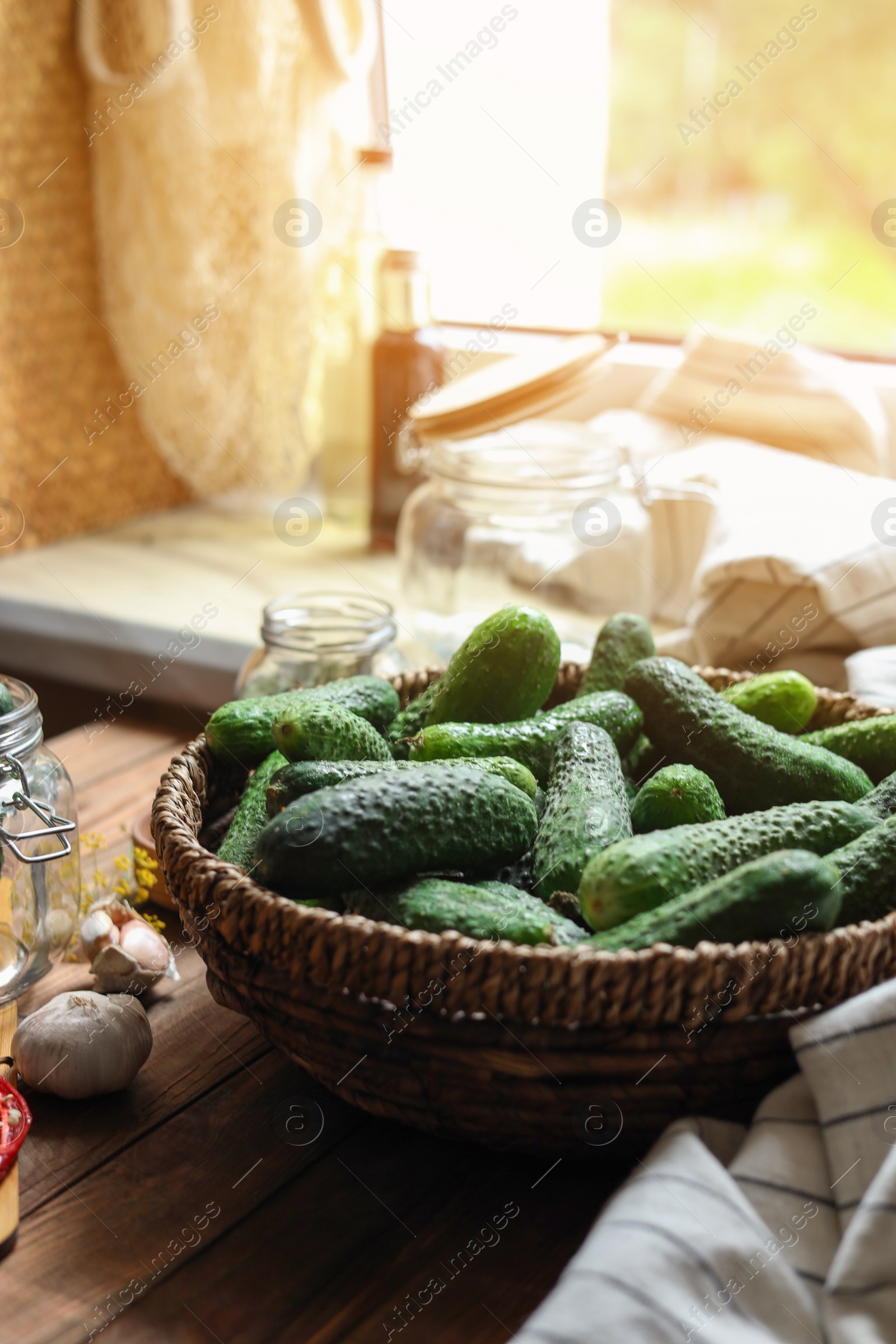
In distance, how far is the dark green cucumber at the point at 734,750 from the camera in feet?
2.69

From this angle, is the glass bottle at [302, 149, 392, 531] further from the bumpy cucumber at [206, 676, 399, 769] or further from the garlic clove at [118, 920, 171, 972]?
the garlic clove at [118, 920, 171, 972]

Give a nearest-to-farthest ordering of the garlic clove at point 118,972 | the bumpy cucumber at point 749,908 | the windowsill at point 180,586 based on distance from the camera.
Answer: the bumpy cucumber at point 749,908, the garlic clove at point 118,972, the windowsill at point 180,586

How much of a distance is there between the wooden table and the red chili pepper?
3 centimetres

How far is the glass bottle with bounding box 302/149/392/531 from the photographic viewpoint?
2195 mm

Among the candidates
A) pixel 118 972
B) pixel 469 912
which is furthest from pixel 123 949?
pixel 469 912

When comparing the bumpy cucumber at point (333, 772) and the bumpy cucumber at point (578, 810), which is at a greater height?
the bumpy cucumber at point (333, 772)

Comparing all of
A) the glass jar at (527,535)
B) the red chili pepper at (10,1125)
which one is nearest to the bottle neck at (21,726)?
the red chili pepper at (10,1125)

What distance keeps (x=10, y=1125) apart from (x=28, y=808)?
24 centimetres

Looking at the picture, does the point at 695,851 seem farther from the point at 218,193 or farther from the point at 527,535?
the point at 218,193

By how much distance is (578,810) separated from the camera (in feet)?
2.46

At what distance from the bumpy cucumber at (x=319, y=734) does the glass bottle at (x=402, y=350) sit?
4.19 feet

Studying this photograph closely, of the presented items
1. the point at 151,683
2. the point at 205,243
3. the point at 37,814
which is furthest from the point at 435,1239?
the point at 205,243

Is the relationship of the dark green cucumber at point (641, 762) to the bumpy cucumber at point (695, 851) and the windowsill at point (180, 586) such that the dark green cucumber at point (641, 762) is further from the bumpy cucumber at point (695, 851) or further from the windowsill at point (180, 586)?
the windowsill at point (180, 586)

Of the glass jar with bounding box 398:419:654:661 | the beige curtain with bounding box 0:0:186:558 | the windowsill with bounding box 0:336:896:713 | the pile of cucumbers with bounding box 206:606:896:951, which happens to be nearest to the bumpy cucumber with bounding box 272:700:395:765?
the pile of cucumbers with bounding box 206:606:896:951
